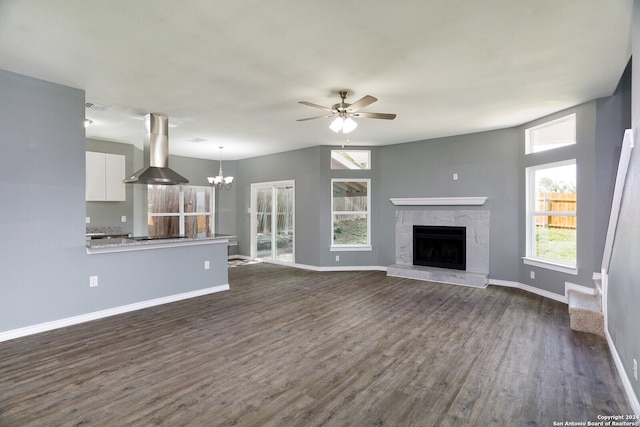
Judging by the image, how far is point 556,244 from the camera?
486 centimetres

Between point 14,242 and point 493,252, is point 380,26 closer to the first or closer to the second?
point 14,242

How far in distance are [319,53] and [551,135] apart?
163 inches

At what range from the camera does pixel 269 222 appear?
27.0ft

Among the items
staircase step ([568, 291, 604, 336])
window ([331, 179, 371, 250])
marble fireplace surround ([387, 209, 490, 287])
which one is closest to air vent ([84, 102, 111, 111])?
window ([331, 179, 371, 250])

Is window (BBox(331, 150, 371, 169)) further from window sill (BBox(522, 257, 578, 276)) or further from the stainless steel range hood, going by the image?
window sill (BBox(522, 257, 578, 276))

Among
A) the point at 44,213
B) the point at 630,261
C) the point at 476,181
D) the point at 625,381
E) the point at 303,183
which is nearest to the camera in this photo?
the point at 630,261

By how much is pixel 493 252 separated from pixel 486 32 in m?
4.25

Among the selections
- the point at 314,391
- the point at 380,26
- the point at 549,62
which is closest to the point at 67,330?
the point at 314,391

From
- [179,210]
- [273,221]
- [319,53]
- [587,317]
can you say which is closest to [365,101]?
[319,53]

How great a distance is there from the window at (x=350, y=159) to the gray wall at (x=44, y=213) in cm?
453

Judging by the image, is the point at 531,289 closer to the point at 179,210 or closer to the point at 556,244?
the point at 556,244

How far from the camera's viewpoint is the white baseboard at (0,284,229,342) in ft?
10.9

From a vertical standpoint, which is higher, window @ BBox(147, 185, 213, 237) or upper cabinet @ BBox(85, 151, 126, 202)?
upper cabinet @ BBox(85, 151, 126, 202)

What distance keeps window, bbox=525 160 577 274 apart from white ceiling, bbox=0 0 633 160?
97 centimetres
